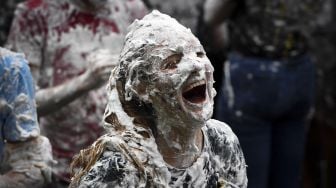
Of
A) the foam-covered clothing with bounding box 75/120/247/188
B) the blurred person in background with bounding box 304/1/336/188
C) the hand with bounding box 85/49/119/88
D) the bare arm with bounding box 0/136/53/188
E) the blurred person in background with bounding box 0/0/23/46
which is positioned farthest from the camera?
the blurred person in background with bounding box 304/1/336/188

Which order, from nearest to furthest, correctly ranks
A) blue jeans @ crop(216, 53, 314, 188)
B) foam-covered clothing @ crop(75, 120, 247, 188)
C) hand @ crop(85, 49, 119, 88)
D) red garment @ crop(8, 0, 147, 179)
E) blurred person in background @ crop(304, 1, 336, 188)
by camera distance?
foam-covered clothing @ crop(75, 120, 247, 188), hand @ crop(85, 49, 119, 88), red garment @ crop(8, 0, 147, 179), blue jeans @ crop(216, 53, 314, 188), blurred person in background @ crop(304, 1, 336, 188)

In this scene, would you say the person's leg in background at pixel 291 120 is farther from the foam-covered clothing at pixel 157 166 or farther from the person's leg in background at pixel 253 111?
the foam-covered clothing at pixel 157 166

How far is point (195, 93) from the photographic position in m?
3.12

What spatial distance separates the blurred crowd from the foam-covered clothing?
637mm

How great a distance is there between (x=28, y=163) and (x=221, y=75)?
2.77 m

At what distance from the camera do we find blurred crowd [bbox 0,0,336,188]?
169 inches

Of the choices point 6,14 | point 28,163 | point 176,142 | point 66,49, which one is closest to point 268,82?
point 66,49

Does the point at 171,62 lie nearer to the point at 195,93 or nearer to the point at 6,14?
the point at 195,93

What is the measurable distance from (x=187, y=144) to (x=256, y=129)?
2.30 m

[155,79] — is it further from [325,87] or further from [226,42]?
[325,87]

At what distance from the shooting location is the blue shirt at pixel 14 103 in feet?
12.0

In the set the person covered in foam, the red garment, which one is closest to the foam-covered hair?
the person covered in foam

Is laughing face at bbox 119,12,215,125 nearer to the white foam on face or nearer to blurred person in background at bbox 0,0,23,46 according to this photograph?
the white foam on face

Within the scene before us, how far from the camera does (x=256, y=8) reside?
5.45 meters
